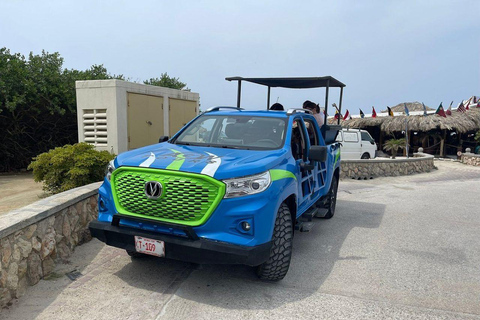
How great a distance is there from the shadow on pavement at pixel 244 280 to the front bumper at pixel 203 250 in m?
0.50

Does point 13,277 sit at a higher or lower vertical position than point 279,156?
lower

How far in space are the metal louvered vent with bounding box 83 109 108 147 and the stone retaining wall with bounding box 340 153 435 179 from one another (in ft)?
26.2

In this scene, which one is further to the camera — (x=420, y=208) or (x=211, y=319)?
(x=420, y=208)

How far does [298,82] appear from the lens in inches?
296

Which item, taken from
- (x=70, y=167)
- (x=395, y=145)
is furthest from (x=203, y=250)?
(x=395, y=145)

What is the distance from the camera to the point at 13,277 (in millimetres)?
3445

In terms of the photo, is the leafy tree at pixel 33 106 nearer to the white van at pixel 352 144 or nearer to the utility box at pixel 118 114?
the utility box at pixel 118 114

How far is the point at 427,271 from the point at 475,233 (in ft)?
8.07

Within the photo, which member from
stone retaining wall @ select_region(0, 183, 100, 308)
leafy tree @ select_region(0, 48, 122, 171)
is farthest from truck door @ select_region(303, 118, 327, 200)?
leafy tree @ select_region(0, 48, 122, 171)

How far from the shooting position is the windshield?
14.8ft

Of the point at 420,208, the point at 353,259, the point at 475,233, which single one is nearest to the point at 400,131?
the point at 420,208

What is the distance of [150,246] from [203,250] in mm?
555

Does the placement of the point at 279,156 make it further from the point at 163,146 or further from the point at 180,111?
the point at 180,111

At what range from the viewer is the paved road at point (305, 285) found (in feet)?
11.1
